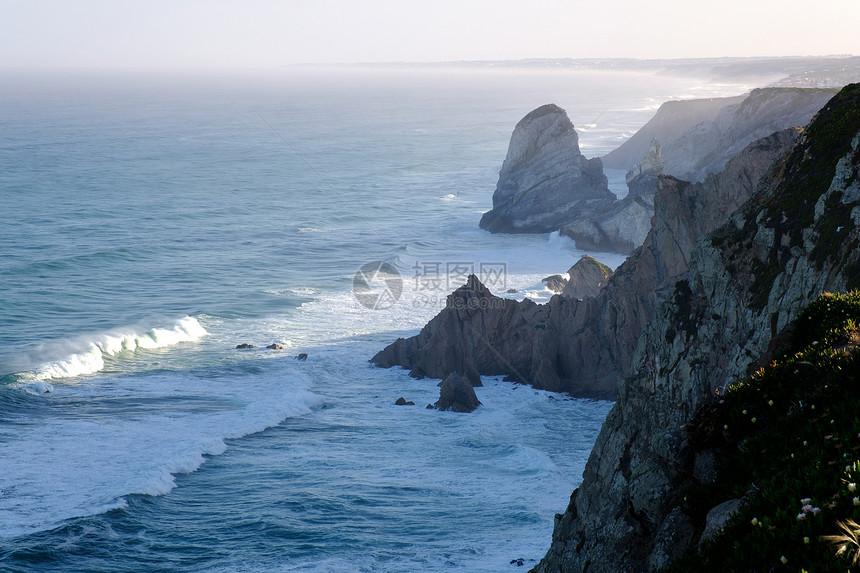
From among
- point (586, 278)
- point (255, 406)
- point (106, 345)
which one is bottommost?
point (255, 406)

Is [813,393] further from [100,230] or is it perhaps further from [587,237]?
[100,230]

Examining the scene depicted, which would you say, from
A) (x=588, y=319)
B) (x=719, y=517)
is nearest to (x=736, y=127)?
(x=588, y=319)

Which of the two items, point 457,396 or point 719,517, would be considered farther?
point 457,396

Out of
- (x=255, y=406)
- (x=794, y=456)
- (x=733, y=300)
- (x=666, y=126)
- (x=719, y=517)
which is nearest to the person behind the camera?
(x=794, y=456)

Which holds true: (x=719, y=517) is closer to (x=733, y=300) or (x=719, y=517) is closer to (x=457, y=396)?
(x=733, y=300)

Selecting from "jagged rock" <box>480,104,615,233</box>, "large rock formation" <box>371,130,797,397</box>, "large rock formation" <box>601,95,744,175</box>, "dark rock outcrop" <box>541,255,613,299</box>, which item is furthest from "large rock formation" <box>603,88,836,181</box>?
"large rock formation" <box>371,130,797,397</box>

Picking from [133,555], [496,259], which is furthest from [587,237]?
[133,555]

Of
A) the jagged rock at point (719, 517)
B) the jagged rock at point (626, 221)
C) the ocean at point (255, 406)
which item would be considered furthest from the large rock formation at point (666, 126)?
the jagged rock at point (719, 517)
